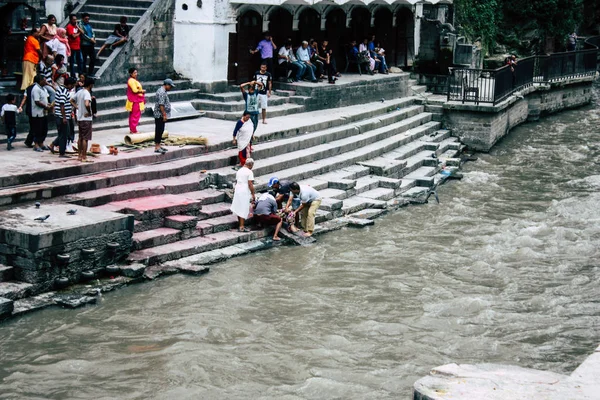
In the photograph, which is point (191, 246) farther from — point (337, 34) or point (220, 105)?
point (337, 34)

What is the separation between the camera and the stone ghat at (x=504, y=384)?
8.77 m

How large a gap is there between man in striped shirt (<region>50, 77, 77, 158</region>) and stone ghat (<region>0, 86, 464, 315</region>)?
2.75 feet

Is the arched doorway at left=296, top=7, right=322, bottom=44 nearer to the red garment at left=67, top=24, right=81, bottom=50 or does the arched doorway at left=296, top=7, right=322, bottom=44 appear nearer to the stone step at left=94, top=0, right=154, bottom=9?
the stone step at left=94, top=0, right=154, bottom=9

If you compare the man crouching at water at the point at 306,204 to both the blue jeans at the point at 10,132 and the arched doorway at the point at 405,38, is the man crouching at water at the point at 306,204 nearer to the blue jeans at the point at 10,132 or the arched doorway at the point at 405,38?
the blue jeans at the point at 10,132

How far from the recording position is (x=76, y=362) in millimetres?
10734

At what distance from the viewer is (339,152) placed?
69.2 feet

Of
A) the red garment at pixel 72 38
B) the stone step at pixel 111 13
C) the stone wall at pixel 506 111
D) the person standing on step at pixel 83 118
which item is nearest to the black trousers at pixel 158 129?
the person standing on step at pixel 83 118

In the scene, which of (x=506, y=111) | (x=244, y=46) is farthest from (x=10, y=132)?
(x=506, y=111)

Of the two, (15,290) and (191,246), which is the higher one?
(191,246)

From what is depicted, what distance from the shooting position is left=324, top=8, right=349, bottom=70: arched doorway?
1072 inches

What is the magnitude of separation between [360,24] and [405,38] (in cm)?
251

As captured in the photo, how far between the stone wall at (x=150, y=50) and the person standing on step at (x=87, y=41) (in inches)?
13.3

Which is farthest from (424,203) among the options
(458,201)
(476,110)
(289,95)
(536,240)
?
(476,110)

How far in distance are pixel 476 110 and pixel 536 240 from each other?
9.98m
